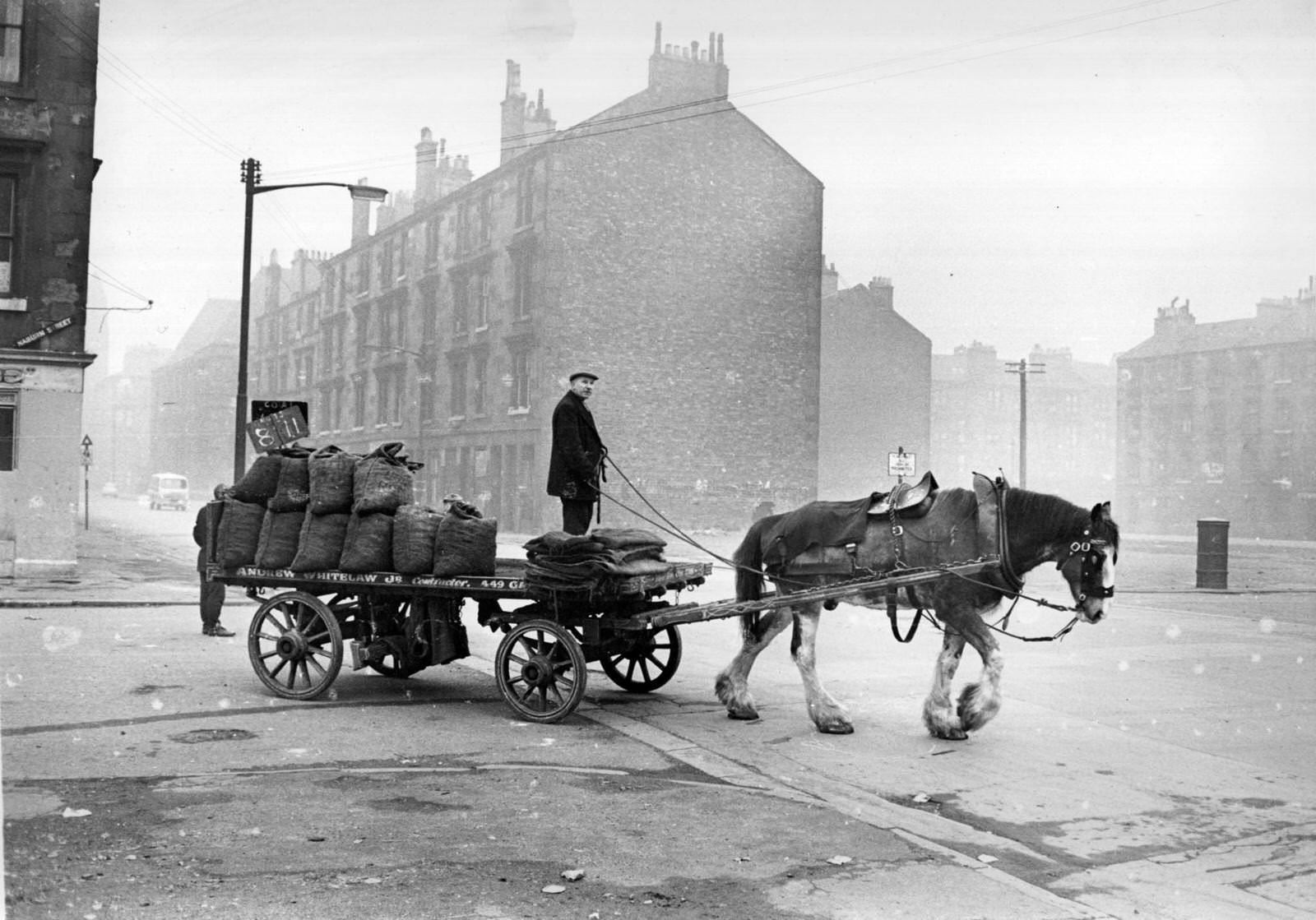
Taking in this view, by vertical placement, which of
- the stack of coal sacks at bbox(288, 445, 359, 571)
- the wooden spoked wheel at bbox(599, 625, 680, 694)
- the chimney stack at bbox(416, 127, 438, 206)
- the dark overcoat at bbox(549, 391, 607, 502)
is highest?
the chimney stack at bbox(416, 127, 438, 206)

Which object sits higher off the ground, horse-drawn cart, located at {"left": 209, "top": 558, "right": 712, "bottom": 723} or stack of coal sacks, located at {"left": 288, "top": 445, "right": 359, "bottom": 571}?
stack of coal sacks, located at {"left": 288, "top": 445, "right": 359, "bottom": 571}

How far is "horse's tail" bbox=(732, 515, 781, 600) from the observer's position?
8359 mm

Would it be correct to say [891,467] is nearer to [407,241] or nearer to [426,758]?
[426,758]

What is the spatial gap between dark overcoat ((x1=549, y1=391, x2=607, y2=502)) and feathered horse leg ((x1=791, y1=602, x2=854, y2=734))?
208cm

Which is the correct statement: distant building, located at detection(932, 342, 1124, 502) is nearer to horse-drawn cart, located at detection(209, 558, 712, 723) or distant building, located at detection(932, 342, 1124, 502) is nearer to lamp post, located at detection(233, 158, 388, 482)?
lamp post, located at detection(233, 158, 388, 482)

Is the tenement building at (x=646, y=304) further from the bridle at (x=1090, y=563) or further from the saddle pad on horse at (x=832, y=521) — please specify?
the bridle at (x=1090, y=563)

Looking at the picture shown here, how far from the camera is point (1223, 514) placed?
2263 inches

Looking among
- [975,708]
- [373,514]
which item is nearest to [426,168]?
[373,514]

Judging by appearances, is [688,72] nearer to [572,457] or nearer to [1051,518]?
[572,457]

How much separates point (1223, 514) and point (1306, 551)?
16.7 metres

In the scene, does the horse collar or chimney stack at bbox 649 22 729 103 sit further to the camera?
chimney stack at bbox 649 22 729 103

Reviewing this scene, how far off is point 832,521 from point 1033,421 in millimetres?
77939

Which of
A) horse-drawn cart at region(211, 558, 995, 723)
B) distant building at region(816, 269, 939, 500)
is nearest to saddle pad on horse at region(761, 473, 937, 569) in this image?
horse-drawn cart at region(211, 558, 995, 723)

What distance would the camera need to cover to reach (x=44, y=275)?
1898 centimetres
